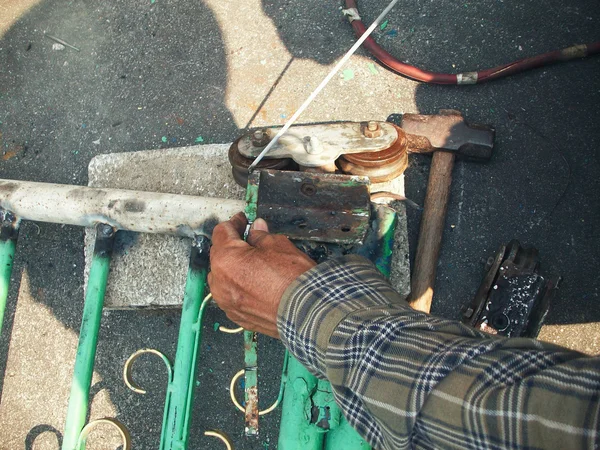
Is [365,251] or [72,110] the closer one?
[365,251]

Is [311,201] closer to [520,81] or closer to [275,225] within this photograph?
[275,225]

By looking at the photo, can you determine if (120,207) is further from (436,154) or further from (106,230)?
(436,154)

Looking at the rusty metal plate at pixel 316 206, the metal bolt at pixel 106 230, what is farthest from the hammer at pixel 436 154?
the metal bolt at pixel 106 230

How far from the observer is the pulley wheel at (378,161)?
1.68 m

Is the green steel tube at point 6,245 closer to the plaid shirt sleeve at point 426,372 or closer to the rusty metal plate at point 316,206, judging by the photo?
the rusty metal plate at point 316,206

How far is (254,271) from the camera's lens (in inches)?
47.1

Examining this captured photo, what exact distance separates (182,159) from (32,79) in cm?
110

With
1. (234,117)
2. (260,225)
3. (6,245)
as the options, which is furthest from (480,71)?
(6,245)

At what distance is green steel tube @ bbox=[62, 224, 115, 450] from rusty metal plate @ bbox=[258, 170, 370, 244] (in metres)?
0.69

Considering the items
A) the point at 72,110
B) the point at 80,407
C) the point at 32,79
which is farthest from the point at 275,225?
the point at 32,79

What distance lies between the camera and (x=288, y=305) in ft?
3.60

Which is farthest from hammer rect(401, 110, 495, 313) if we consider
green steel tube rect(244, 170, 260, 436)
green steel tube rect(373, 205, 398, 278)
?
green steel tube rect(244, 170, 260, 436)

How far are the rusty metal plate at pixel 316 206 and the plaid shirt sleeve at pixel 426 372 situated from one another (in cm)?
29

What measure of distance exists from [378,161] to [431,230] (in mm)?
372
